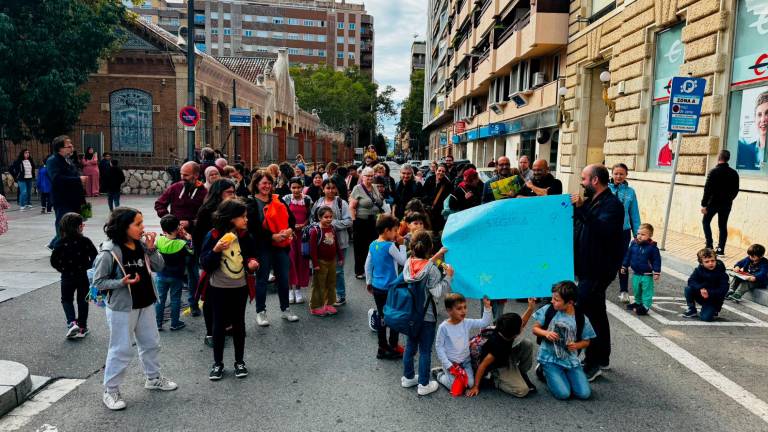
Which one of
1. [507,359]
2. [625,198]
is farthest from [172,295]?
[625,198]

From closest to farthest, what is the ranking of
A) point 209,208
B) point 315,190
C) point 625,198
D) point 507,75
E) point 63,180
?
1. point 209,208
2. point 625,198
3. point 63,180
4. point 315,190
5. point 507,75

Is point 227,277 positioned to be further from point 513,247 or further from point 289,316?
point 513,247

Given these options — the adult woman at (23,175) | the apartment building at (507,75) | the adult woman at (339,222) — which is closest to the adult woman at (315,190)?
the adult woman at (339,222)

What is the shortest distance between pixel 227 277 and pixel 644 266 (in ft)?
16.0

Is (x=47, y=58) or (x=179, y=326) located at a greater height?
(x=47, y=58)

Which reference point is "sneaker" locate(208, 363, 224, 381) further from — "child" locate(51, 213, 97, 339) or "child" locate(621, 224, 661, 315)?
"child" locate(621, 224, 661, 315)

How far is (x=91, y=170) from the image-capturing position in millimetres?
19891

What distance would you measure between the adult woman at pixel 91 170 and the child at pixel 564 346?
18.6m

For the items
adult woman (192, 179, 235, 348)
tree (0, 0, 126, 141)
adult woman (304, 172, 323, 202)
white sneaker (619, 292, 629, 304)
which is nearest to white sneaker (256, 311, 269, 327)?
adult woman (192, 179, 235, 348)

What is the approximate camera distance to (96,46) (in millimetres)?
21000

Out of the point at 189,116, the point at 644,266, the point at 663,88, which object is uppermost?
the point at 663,88

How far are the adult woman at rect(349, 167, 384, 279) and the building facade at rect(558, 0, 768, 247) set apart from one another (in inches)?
296

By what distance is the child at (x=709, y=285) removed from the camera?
6.67 meters

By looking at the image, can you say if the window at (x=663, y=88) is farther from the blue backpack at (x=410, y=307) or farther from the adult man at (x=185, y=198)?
the blue backpack at (x=410, y=307)
